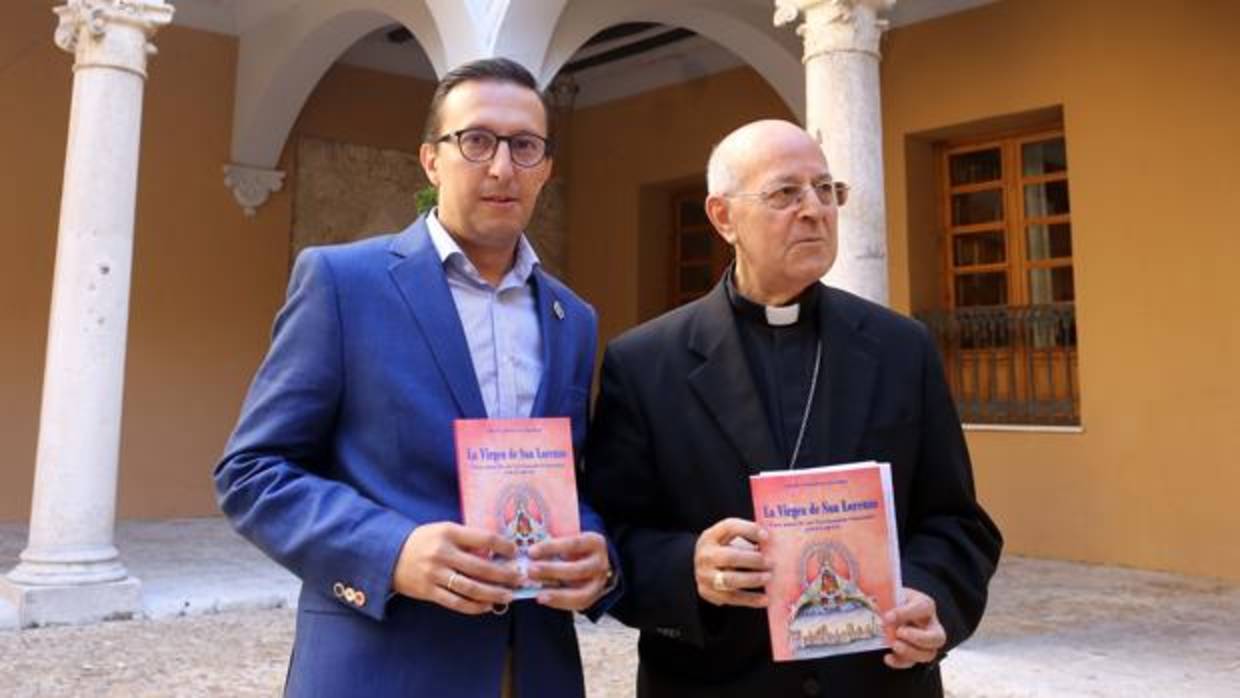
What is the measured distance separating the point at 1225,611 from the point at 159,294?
29.9 ft

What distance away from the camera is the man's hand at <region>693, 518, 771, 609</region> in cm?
137

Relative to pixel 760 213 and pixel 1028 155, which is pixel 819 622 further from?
pixel 1028 155

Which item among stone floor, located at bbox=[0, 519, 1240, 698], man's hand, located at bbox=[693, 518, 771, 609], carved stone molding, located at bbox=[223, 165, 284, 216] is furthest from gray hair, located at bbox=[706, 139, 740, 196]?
carved stone molding, located at bbox=[223, 165, 284, 216]

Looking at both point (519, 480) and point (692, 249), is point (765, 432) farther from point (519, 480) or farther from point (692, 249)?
point (692, 249)

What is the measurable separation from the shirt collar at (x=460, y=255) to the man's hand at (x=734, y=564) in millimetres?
523

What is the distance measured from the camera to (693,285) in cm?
1093

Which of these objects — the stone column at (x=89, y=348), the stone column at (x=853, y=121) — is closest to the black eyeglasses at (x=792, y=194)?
the stone column at (x=853, y=121)

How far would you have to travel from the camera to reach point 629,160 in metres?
11.1

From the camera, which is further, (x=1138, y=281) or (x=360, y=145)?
(x=360, y=145)

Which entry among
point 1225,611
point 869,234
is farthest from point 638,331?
point 1225,611

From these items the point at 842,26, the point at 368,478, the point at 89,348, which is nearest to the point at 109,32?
the point at 89,348

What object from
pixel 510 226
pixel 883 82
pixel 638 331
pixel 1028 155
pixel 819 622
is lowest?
pixel 819 622

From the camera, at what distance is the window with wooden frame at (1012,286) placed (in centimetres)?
781

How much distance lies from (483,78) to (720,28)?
758cm
